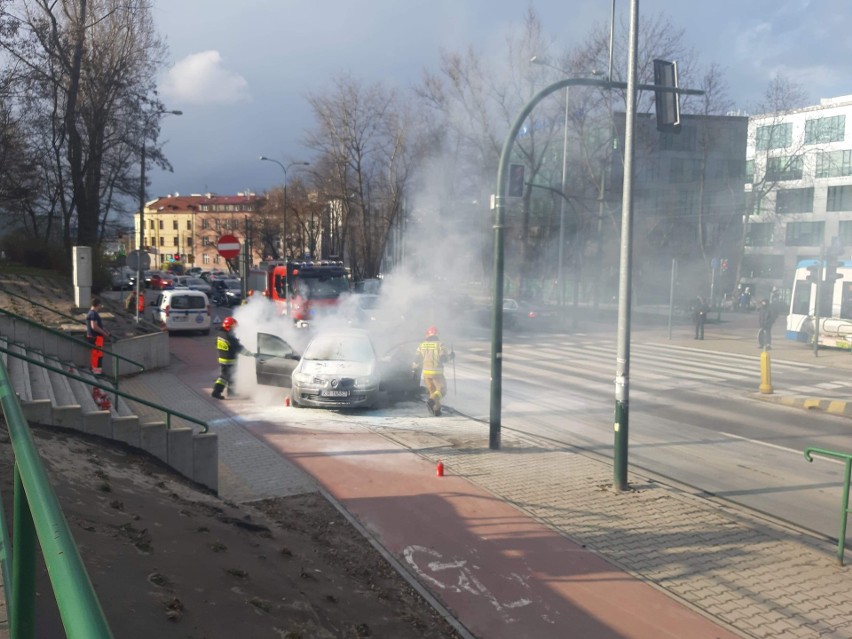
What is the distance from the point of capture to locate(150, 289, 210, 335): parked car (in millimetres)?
24094

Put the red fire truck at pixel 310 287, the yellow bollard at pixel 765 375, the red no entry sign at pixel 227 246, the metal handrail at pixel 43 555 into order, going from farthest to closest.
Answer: the red fire truck at pixel 310 287 < the red no entry sign at pixel 227 246 < the yellow bollard at pixel 765 375 < the metal handrail at pixel 43 555

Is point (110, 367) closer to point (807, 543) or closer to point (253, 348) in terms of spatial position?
point (253, 348)

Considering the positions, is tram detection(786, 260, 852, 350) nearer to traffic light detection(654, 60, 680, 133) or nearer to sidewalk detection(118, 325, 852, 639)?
traffic light detection(654, 60, 680, 133)

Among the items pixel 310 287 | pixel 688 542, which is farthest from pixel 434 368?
pixel 310 287

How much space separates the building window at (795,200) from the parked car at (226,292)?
30333 mm

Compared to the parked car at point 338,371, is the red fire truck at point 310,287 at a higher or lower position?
higher

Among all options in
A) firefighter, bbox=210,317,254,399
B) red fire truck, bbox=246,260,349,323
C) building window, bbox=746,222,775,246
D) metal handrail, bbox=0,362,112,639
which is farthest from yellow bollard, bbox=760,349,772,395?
building window, bbox=746,222,775,246

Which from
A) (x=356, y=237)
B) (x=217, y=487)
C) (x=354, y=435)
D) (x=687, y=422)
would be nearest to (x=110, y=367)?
(x=354, y=435)

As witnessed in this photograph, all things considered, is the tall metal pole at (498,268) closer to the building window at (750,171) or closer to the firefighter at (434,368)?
the firefighter at (434,368)

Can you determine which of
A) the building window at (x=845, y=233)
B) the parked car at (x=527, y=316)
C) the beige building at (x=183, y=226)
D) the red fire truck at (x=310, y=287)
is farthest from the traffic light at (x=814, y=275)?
the beige building at (x=183, y=226)

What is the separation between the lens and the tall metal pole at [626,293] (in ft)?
26.7

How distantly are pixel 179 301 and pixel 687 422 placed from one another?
17.8 m

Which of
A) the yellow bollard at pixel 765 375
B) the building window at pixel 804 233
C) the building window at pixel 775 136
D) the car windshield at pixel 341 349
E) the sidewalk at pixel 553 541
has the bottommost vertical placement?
the sidewalk at pixel 553 541

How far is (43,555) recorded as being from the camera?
162 centimetres
